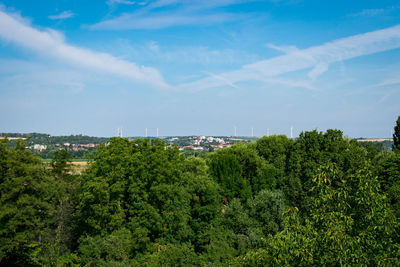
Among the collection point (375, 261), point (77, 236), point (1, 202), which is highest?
point (375, 261)

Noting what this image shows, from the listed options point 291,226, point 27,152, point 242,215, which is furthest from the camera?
point 242,215

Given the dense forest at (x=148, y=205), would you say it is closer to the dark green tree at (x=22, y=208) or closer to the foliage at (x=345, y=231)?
the dark green tree at (x=22, y=208)

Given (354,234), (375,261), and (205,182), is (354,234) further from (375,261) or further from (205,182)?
(205,182)

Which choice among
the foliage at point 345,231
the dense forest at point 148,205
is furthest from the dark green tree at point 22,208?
the foliage at point 345,231

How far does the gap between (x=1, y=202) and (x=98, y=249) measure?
1278 centimetres

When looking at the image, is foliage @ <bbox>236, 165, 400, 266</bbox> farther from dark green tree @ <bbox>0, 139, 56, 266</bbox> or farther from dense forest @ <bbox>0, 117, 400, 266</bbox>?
dark green tree @ <bbox>0, 139, 56, 266</bbox>

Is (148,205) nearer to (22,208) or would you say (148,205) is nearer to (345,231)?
(22,208)

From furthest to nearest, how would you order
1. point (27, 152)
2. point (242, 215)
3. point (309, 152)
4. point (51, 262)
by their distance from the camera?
point (309, 152) → point (242, 215) → point (27, 152) → point (51, 262)

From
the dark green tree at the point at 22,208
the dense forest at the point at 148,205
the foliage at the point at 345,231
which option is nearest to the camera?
the foliage at the point at 345,231

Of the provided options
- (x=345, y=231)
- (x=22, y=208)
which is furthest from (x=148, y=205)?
(x=345, y=231)

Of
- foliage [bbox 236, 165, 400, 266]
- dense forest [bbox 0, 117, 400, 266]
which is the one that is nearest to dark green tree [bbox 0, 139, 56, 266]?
dense forest [bbox 0, 117, 400, 266]

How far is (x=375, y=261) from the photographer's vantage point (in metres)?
8.85

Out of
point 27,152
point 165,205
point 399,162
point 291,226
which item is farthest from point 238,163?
Answer: point 291,226

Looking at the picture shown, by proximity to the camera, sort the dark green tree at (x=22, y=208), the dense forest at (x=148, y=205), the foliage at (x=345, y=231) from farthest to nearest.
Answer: the dark green tree at (x=22, y=208) < the dense forest at (x=148, y=205) < the foliage at (x=345, y=231)
